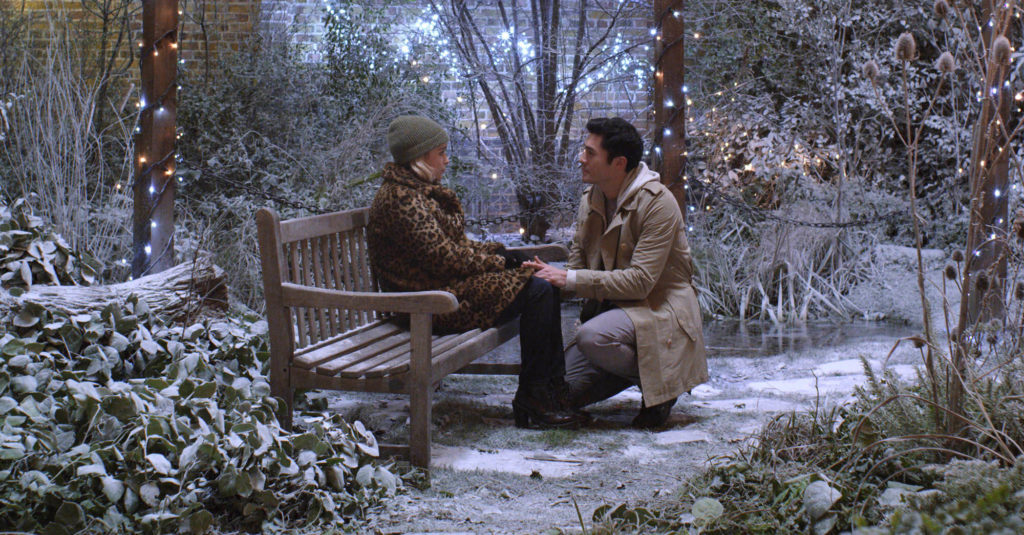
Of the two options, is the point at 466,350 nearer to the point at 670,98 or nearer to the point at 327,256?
the point at 327,256

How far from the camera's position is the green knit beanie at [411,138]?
150 inches

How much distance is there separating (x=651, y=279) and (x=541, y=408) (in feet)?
2.31

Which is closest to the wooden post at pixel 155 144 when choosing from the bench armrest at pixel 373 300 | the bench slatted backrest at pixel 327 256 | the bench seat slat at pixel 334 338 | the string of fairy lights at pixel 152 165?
the string of fairy lights at pixel 152 165

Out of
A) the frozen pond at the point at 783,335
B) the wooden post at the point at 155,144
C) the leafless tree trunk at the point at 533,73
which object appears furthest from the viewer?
the leafless tree trunk at the point at 533,73

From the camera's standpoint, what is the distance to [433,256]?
12.3 feet

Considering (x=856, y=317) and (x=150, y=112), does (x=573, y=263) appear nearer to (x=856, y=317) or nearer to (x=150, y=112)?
(x=150, y=112)

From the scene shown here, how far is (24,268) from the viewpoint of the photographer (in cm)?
380

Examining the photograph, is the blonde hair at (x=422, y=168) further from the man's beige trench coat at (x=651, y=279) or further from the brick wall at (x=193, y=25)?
the brick wall at (x=193, y=25)

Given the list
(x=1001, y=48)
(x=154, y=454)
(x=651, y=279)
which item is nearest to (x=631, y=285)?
(x=651, y=279)

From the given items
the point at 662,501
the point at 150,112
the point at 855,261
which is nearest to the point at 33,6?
the point at 150,112

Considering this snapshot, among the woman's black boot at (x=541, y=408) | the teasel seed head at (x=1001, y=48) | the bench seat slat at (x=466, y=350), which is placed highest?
the teasel seed head at (x=1001, y=48)

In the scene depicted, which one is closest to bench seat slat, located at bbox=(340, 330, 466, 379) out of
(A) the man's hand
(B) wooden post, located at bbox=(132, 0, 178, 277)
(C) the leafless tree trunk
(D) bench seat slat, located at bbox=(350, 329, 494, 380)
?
(D) bench seat slat, located at bbox=(350, 329, 494, 380)

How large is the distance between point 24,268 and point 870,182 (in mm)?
7628

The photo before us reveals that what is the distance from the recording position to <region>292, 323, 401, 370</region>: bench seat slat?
11.1 ft
